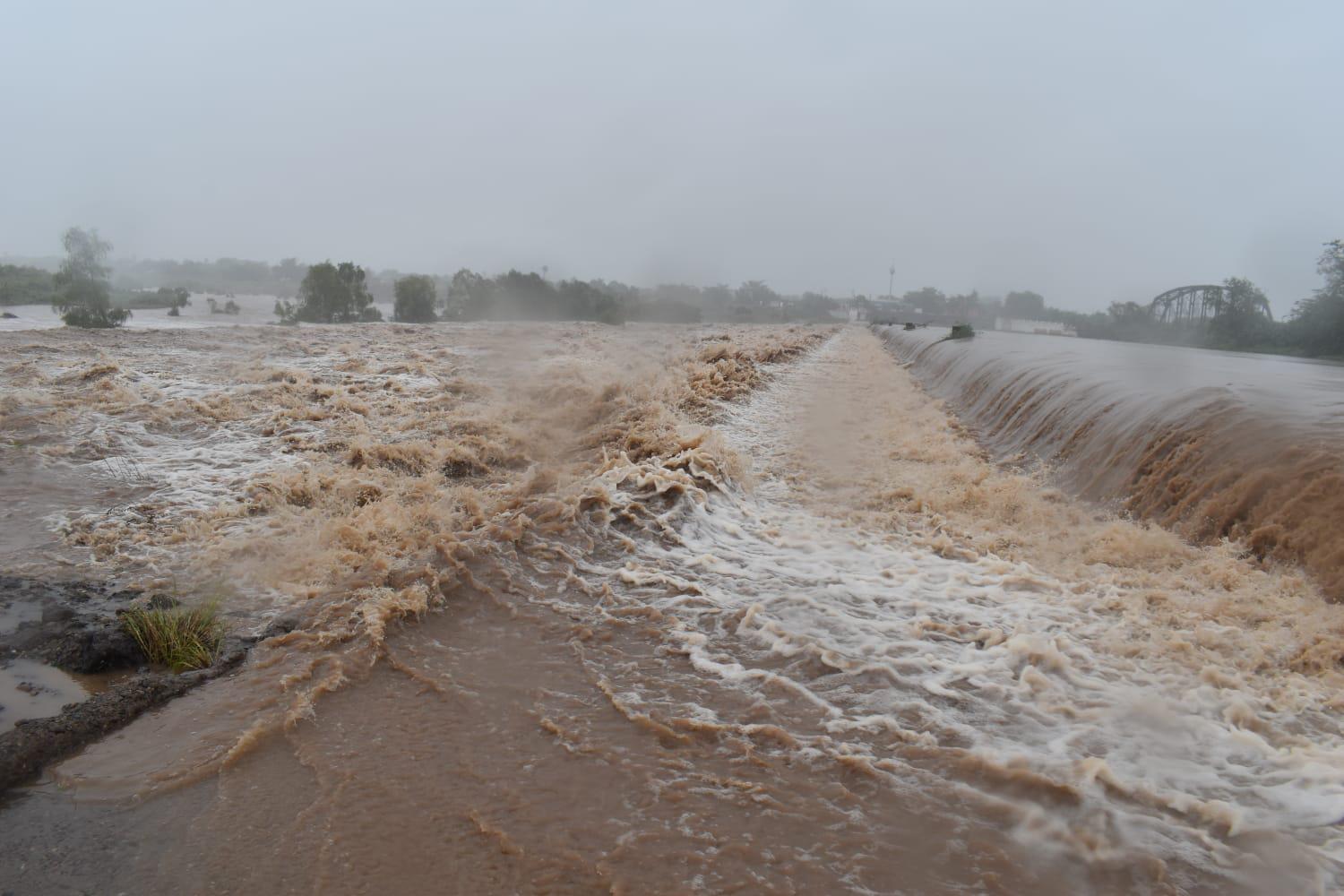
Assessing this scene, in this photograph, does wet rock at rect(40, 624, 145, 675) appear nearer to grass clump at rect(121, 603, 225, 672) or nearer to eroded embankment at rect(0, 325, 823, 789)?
grass clump at rect(121, 603, 225, 672)

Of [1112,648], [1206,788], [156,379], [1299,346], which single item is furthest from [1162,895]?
[1299,346]

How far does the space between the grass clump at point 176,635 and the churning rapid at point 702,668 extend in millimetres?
274

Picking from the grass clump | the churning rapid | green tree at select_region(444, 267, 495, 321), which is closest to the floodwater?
green tree at select_region(444, 267, 495, 321)

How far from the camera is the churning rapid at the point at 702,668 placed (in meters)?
2.72

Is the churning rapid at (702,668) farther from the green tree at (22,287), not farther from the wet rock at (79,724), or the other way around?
the green tree at (22,287)

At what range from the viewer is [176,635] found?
3967mm

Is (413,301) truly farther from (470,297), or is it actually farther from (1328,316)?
(1328,316)

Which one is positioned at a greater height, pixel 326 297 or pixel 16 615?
pixel 326 297

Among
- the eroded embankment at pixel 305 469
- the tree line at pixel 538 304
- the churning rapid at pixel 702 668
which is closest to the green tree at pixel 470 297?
the tree line at pixel 538 304

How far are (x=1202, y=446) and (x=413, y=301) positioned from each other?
35.3m

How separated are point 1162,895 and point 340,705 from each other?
3397 mm

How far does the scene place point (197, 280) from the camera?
5147 centimetres

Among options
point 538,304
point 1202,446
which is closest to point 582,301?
point 538,304

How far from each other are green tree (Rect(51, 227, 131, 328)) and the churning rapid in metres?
14.2
